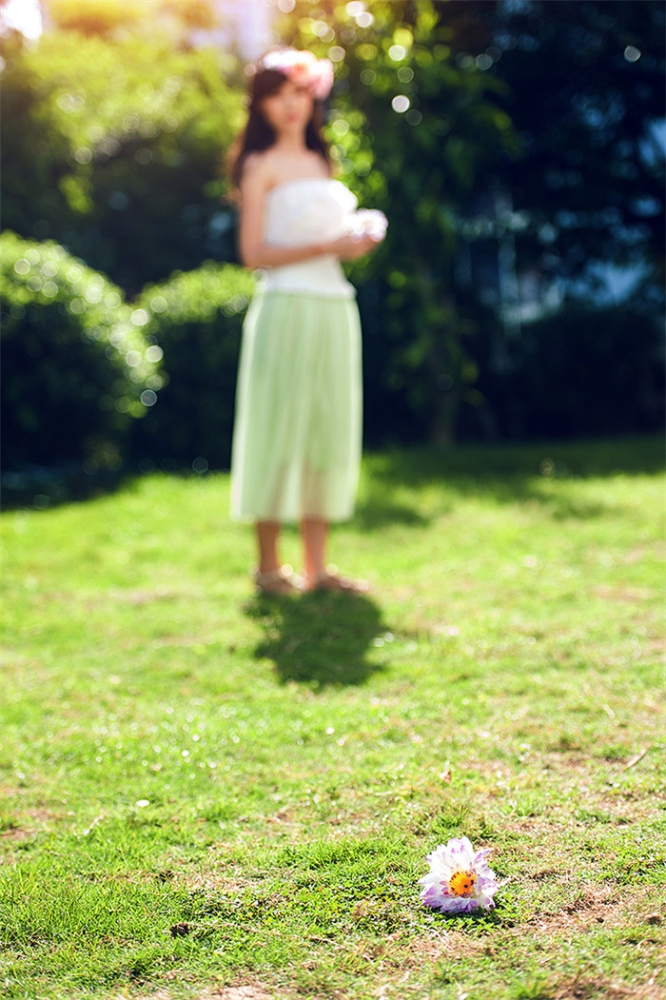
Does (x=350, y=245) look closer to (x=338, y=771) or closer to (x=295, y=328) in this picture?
(x=295, y=328)

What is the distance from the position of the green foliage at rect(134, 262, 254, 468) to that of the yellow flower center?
6025 mm

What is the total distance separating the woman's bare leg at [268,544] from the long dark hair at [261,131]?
1327mm

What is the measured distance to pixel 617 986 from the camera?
1.58 metres

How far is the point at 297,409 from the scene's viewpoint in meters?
4.05

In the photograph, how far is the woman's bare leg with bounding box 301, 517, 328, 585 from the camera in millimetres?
4195

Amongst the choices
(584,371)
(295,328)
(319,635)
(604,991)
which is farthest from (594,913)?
(584,371)

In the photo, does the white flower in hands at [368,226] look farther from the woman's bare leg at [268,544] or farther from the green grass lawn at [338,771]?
the green grass lawn at [338,771]

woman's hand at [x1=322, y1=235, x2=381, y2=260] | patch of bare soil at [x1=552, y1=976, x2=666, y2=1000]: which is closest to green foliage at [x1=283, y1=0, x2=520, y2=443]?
woman's hand at [x1=322, y1=235, x2=381, y2=260]

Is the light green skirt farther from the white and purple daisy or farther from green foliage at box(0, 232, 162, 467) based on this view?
green foliage at box(0, 232, 162, 467)

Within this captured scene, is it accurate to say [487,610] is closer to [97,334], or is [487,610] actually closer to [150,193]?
[97,334]

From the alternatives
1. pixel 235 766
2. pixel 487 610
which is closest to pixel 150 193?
pixel 487 610

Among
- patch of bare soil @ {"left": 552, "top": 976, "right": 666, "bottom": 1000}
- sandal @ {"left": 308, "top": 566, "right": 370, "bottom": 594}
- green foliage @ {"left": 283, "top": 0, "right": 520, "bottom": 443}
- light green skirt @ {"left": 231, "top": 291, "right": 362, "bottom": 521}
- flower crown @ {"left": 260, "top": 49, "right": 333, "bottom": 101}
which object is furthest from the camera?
green foliage @ {"left": 283, "top": 0, "right": 520, "bottom": 443}

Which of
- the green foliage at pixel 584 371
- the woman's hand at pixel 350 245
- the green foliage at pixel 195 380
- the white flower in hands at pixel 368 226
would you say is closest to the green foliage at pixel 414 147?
the green foliage at pixel 584 371

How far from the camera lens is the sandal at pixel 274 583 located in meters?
4.14
